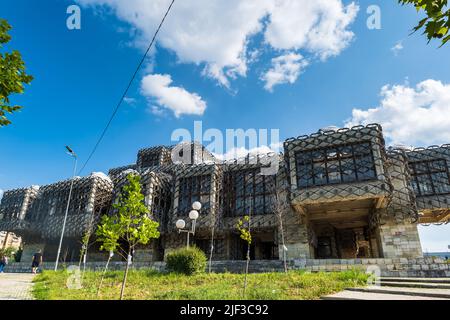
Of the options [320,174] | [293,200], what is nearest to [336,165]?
[320,174]

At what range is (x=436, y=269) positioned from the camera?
41.8 ft

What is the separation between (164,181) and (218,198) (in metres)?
7.14

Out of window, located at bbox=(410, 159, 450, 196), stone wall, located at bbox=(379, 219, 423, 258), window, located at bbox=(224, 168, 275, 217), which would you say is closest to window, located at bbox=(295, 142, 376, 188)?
window, located at bbox=(224, 168, 275, 217)

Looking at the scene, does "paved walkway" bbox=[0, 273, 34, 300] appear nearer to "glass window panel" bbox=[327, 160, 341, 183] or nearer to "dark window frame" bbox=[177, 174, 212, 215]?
"dark window frame" bbox=[177, 174, 212, 215]

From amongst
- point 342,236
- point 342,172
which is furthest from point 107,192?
point 342,236

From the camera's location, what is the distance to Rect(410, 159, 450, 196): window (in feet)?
76.7

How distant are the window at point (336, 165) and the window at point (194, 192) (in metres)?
9.44

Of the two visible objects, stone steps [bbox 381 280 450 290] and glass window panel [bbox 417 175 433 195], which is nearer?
stone steps [bbox 381 280 450 290]

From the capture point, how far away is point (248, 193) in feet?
87.7

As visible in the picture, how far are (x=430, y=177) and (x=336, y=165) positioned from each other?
32.9ft

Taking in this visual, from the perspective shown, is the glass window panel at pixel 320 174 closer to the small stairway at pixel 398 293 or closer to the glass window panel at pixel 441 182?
the glass window panel at pixel 441 182

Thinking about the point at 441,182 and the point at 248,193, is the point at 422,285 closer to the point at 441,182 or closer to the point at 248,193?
the point at 248,193

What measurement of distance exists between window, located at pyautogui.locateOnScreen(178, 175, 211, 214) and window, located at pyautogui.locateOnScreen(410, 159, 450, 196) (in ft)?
61.3
